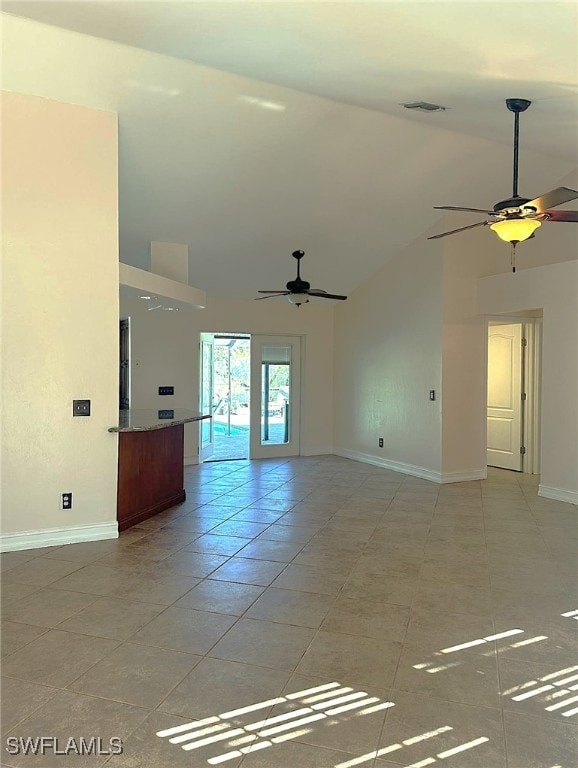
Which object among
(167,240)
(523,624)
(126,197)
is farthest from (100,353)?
(523,624)

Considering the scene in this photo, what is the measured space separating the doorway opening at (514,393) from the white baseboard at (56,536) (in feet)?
18.0

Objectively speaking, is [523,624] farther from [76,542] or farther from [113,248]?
[113,248]

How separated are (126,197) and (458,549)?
15.1ft

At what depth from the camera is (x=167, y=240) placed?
6.63m

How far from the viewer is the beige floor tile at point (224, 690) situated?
2340mm

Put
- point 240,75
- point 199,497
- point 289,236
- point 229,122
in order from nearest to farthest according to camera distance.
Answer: point 240,75 < point 229,122 < point 199,497 < point 289,236

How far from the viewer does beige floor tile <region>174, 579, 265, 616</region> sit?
3.34 meters

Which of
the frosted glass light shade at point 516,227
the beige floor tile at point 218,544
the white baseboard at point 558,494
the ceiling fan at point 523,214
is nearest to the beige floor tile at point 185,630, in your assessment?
the beige floor tile at point 218,544

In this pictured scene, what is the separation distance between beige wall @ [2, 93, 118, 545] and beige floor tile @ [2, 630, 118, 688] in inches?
66.6

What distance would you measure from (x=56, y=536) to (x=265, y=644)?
233 cm

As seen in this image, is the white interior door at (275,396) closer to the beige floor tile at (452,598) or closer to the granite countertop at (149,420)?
the granite countertop at (149,420)

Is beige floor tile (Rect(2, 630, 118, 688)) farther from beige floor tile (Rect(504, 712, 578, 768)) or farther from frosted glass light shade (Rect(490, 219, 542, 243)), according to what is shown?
frosted glass light shade (Rect(490, 219, 542, 243))

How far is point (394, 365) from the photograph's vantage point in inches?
314

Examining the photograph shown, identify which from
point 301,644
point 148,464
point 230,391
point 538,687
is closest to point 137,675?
point 301,644
